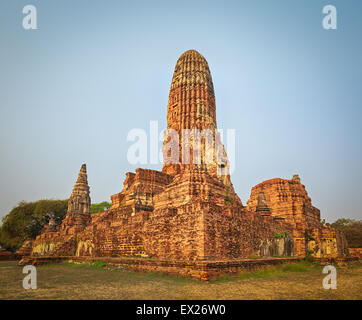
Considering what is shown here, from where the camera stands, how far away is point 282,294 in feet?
19.5

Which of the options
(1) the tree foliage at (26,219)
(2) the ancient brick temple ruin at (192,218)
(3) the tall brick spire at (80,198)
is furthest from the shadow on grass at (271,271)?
(1) the tree foliage at (26,219)

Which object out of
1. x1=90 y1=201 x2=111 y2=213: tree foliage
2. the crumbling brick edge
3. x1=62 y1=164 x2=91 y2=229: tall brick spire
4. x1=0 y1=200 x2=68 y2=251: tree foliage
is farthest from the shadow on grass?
x1=90 y1=201 x2=111 y2=213: tree foliage

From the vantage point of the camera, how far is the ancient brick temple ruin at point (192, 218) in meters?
10.0

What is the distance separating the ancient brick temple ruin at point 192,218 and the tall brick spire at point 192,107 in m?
0.09

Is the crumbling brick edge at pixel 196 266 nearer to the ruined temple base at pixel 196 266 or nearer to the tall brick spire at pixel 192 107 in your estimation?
the ruined temple base at pixel 196 266

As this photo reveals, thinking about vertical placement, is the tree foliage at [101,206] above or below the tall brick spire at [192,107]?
below

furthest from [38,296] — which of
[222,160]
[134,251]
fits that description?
[222,160]

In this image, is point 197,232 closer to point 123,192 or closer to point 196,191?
point 196,191

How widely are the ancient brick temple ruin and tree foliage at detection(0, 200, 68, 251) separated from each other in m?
11.4

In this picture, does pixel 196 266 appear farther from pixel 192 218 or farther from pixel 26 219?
pixel 26 219

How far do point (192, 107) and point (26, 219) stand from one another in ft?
106

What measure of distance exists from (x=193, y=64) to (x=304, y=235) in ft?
62.7

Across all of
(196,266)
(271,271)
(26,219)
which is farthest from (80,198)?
(196,266)

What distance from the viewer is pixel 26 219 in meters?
41.2
